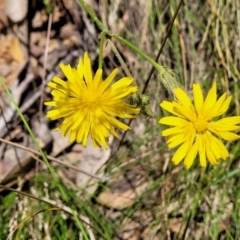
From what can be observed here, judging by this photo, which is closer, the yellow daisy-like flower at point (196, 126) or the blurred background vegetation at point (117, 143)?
the yellow daisy-like flower at point (196, 126)

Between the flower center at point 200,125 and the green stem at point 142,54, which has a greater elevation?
the green stem at point 142,54

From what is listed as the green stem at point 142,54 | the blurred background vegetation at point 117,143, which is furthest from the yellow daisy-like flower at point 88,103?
the blurred background vegetation at point 117,143

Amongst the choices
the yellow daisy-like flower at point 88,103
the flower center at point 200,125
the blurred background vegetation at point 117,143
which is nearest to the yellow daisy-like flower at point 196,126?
the flower center at point 200,125

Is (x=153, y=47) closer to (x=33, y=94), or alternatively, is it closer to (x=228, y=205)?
(x=33, y=94)

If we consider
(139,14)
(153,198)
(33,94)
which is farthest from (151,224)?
(139,14)

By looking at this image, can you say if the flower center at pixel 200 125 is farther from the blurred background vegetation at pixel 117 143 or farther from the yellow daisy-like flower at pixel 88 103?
the blurred background vegetation at pixel 117 143
